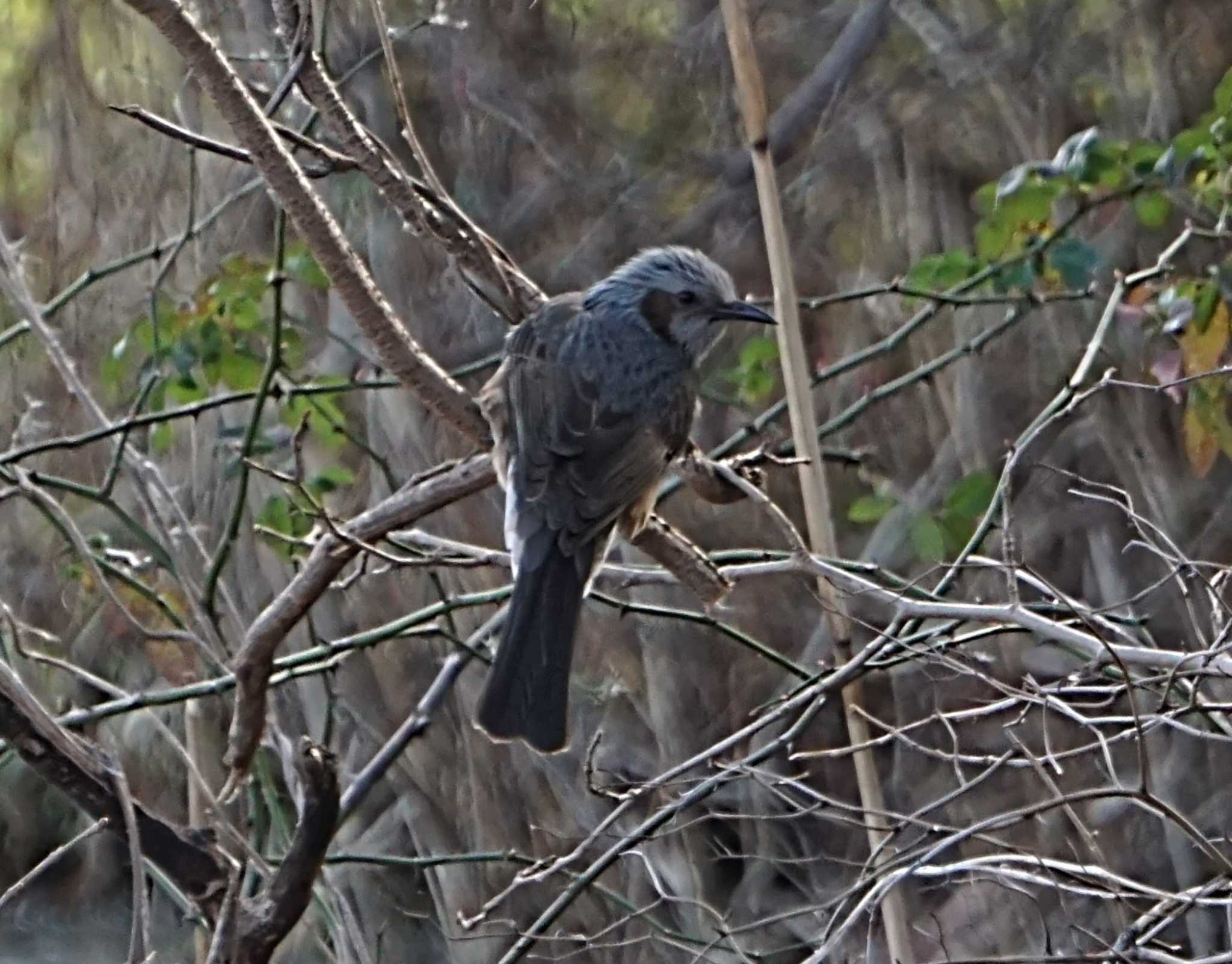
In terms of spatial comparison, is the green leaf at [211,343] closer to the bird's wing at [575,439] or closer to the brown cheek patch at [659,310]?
the bird's wing at [575,439]

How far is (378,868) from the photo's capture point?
5.13 metres

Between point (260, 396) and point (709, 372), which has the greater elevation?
point (260, 396)

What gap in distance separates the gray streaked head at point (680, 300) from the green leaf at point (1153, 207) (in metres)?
0.83

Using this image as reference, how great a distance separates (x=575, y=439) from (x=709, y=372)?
4.99 feet

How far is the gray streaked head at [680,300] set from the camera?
372 centimetres

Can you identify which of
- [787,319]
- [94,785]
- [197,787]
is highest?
[787,319]

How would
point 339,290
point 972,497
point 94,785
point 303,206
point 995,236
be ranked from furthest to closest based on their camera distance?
point 972,497 < point 995,236 < point 339,290 < point 303,206 < point 94,785

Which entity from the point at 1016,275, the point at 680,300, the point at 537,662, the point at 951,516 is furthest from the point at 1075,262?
the point at 537,662

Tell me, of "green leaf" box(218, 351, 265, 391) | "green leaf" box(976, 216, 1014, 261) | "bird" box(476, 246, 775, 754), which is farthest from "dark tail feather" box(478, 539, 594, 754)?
"green leaf" box(976, 216, 1014, 261)

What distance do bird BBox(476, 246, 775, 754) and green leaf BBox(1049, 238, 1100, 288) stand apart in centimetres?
60

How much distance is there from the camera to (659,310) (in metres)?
3.74

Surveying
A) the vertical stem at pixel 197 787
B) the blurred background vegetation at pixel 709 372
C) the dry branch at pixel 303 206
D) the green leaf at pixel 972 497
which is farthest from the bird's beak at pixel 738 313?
the vertical stem at pixel 197 787

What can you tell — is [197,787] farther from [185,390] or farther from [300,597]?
[185,390]

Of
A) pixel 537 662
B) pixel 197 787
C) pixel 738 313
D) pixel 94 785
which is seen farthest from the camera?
pixel 738 313
